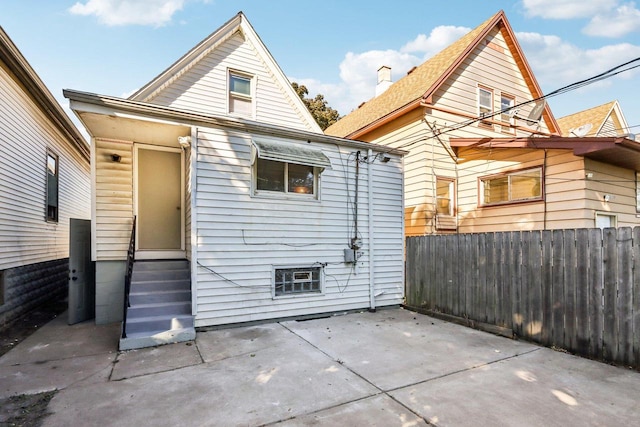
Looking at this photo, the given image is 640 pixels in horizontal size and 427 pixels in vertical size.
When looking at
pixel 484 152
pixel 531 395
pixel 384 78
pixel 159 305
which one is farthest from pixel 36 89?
pixel 384 78

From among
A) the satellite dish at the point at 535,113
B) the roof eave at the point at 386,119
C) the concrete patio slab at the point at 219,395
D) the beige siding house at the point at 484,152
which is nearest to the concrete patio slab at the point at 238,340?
the concrete patio slab at the point at 219,395

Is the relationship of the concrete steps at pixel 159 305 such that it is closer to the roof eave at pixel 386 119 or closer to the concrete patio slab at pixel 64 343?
the concrete patio slab at pixel 64 343

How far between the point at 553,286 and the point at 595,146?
3904mm

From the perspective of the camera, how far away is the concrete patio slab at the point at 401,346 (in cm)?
384

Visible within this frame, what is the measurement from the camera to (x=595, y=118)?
47.4ft

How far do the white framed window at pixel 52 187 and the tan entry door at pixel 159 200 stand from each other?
3.70m

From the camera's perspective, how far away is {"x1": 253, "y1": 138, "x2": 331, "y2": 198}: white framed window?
5875 millimetres

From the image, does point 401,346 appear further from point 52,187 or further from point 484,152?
point 52,187

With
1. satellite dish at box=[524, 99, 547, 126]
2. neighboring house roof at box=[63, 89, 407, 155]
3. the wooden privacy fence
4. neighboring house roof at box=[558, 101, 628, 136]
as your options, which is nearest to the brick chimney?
satellite dish at box=[524, 99, 547, 126]

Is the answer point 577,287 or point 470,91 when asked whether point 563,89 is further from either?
point 470,91

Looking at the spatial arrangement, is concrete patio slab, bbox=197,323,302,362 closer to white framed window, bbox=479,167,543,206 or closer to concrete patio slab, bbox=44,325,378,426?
concrete patio slab, bbox=44,325,378,426

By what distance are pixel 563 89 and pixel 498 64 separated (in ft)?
22.5

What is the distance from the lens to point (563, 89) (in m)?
5.05

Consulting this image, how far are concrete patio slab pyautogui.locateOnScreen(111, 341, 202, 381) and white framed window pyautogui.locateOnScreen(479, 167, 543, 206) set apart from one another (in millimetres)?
8226
